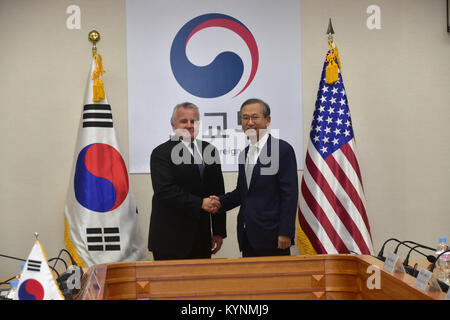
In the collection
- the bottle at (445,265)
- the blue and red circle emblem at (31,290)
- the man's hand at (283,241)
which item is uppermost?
the blue and red circle emblem at (31,290)

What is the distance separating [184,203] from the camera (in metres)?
2.58

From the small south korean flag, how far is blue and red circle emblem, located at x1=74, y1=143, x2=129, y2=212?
77.5 inches

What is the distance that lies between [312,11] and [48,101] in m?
2.27

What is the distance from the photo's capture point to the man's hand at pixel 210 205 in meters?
2.59

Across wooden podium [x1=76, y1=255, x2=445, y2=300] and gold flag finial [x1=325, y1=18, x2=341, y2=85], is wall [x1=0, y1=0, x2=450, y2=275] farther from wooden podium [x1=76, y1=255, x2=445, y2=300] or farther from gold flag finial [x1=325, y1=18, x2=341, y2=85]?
wooden podium [x1=76, y1=255, x2=445, y2=300]

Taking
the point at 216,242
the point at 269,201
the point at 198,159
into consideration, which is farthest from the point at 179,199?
the point at 269,201

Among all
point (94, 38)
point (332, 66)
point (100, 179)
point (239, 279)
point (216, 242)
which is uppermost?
point (94, 38)

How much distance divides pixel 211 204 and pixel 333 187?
92 centimetres

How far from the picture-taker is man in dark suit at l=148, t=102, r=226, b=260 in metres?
2.61

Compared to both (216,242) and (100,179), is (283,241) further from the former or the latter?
(100,179)

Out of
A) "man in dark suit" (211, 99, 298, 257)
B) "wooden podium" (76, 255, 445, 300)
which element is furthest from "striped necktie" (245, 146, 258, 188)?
"wooden podium" (76, 255, 445, 300)

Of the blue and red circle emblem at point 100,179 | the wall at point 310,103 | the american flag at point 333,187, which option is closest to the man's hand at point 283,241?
the american flag at point 333,187

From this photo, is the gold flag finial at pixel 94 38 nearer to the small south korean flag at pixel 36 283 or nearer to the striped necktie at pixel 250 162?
the striped necktie at pixel 250 162

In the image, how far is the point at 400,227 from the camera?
338cm
